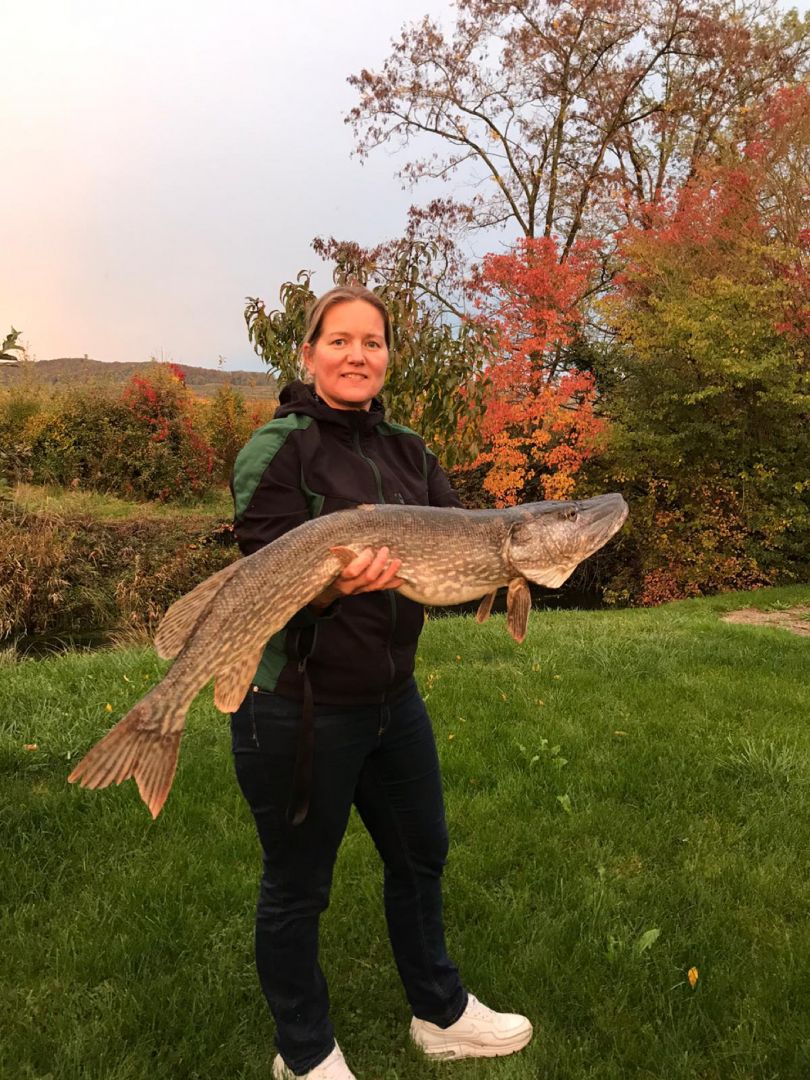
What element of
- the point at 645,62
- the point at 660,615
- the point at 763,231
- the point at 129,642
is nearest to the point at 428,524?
the point at 129,642

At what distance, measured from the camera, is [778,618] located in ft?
35.5

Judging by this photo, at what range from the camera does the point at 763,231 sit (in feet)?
47.1

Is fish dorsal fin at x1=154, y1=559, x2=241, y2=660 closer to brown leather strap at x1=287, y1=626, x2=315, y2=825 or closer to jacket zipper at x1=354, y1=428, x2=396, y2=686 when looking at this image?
brown leather strap at x1=287, y1=626, x2=315, y2=825

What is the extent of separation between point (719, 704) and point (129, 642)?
6.87 m

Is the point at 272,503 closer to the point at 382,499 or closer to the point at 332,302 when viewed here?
the point at 382,499

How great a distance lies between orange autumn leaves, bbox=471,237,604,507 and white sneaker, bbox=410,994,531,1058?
1201 cm

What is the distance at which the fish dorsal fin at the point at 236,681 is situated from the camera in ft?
6.16

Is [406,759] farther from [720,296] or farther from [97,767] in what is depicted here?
[720,296]

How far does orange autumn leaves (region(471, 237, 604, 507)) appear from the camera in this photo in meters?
14.3

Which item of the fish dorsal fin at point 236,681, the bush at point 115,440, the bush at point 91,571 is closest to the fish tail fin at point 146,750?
the fish dorsal fin at point 236,681

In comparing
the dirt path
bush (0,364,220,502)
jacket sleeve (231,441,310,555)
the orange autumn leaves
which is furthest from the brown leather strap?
bush (0,364,220,502)

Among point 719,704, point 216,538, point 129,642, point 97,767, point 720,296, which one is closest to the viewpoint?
point 97,767

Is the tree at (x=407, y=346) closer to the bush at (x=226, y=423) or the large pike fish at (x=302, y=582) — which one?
the large pike fish at (x=302, y=582)

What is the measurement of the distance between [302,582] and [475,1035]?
172 cm
